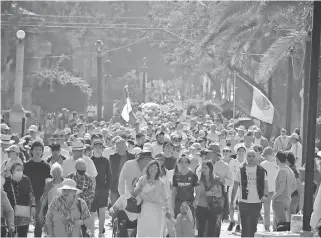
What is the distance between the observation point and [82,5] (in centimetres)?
9094

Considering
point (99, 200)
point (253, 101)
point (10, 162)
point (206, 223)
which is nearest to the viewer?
point (10, 162)

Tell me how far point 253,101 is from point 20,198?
44.4 feet

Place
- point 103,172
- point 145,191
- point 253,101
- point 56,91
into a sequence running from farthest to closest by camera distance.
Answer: point 56,91
point 253,101
point 103,172
point 145,191

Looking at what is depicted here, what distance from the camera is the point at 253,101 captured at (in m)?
24.9

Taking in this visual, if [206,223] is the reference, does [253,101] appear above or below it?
above

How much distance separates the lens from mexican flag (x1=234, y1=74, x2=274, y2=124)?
80.3 ft

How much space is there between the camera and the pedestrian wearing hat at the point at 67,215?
33.7 feet

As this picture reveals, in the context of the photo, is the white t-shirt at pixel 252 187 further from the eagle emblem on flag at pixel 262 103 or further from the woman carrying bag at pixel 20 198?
the eagle emblem on flag at pixel 262 103

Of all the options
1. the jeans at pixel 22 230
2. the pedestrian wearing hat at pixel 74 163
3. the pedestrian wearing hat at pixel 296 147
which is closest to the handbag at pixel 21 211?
the jeans at pixel 22 230

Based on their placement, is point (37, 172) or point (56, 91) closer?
point (37, 172)

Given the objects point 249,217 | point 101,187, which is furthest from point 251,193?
point 101,187

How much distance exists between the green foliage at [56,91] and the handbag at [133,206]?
119ft

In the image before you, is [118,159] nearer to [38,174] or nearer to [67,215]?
[38,174]

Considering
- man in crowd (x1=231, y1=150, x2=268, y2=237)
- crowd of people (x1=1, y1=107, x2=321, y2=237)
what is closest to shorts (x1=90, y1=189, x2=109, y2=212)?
crowd of people (x1=1, y1=107, x2=321, y2=237)
